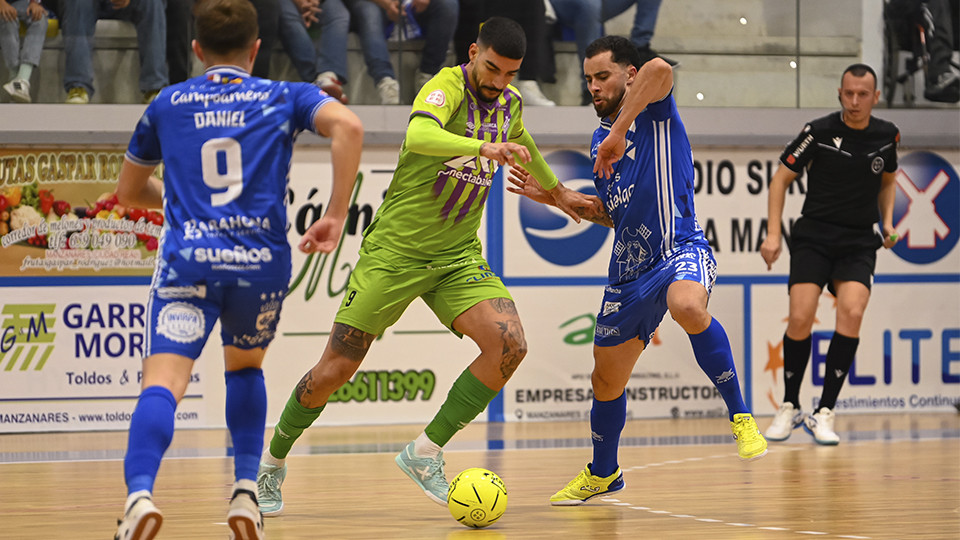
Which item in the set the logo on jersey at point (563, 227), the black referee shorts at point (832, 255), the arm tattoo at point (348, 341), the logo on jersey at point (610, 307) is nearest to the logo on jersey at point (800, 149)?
the black referee shorts at point (832, 255)

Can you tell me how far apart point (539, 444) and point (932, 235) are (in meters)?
4.70

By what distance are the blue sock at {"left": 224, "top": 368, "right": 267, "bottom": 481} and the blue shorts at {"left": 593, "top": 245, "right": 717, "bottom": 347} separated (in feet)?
6.12

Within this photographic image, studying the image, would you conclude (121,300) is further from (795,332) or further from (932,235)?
(932,235)

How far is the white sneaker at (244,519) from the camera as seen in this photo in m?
3.47

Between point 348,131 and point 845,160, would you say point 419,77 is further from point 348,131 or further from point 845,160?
point 348,131

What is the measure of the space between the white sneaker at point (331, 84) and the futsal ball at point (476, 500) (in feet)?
18.3

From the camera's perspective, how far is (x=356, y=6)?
32.4 feet

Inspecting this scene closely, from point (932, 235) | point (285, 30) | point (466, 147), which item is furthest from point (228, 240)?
point (932, 235)

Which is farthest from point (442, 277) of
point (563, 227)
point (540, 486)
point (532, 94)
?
point (532, 94)

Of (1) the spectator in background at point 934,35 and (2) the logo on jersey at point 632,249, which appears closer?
(2) the logo on jersey at point 632,249

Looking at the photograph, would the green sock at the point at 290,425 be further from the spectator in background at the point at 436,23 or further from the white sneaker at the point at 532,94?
the white sneaker at the point at 532,94

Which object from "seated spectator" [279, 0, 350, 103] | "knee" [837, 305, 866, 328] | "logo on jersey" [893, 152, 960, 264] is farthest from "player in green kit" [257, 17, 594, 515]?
"logo on jersey" [893, 152, 960, 264]

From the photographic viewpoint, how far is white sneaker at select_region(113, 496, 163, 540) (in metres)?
3.14

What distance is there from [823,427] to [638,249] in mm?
3437
